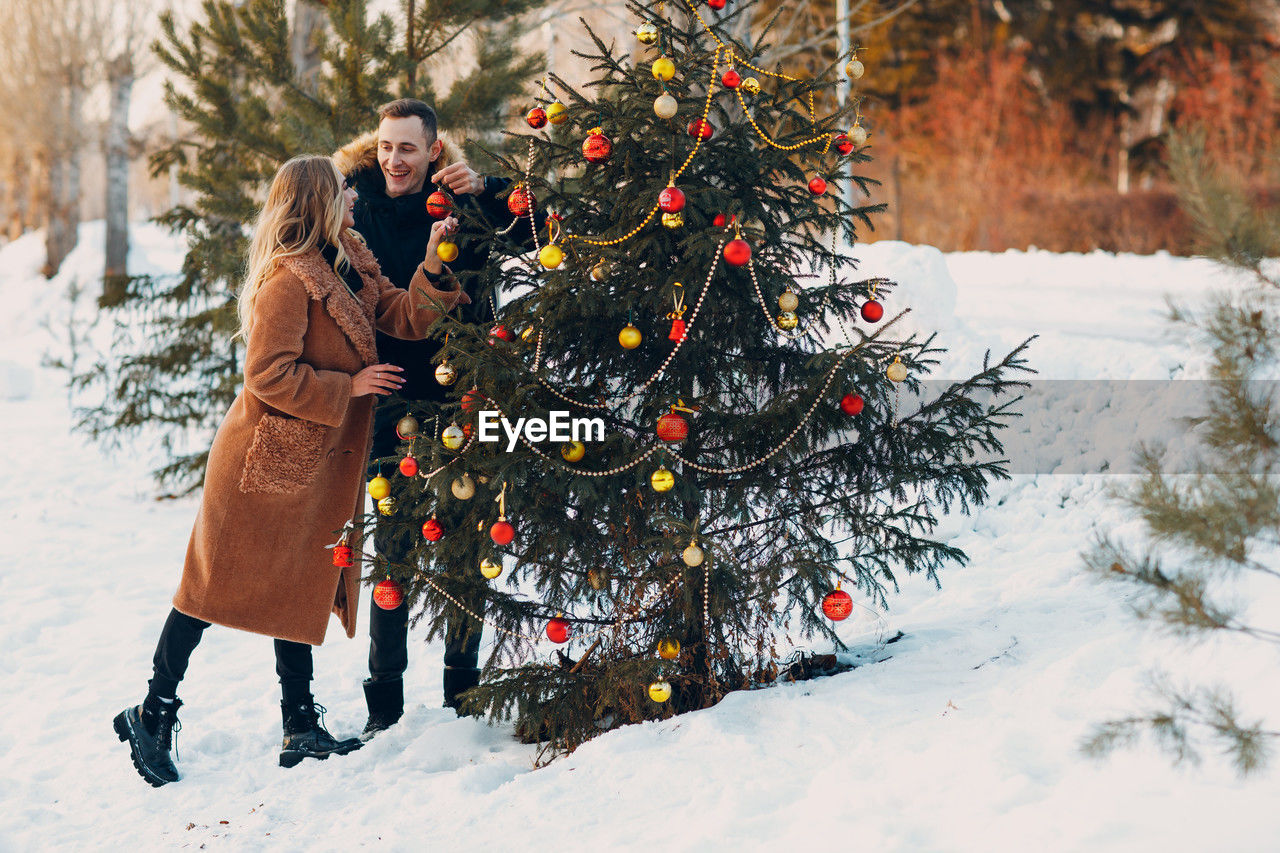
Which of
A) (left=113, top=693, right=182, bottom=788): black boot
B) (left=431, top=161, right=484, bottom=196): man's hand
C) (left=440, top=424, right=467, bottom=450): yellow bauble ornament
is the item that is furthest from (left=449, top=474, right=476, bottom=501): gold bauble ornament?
(left=113, top=693, right=182, bottom=788): black boot

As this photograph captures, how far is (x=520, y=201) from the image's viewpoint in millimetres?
3627

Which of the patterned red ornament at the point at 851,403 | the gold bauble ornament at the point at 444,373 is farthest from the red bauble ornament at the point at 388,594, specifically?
the patterned red ornament at the point at 851,403

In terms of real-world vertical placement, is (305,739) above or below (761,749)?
below

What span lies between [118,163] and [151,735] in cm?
1718

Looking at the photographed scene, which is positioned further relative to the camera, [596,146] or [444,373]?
[444,373]

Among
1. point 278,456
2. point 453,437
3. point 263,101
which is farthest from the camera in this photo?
point 263,101

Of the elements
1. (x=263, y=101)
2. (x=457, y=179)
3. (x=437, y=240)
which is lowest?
(x=437, y=240)

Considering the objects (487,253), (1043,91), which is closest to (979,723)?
(487,253)

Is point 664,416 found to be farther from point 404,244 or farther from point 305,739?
A: point 305,739

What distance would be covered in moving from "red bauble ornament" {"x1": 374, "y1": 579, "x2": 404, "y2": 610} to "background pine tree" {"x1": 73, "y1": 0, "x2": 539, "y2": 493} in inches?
145

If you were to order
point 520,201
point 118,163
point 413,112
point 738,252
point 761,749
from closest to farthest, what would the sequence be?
1. point 738,252
2. point 761,749
3. point 520,201
4. point 413,112
5. point 118,163

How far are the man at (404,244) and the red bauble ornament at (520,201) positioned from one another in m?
0.17

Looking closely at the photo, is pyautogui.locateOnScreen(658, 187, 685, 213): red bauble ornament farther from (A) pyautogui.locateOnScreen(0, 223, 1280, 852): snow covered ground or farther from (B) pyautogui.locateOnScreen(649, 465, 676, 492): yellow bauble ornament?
(A) pyautogui.locateOnScreen(0, 223, 1280, 852): snow covered ground

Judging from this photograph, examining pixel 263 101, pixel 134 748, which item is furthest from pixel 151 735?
pixel 263 101
